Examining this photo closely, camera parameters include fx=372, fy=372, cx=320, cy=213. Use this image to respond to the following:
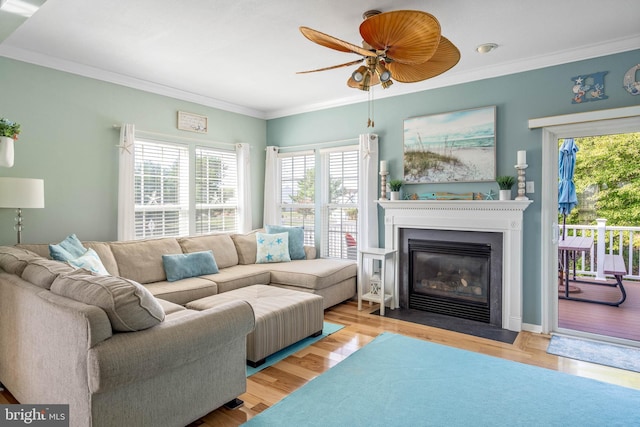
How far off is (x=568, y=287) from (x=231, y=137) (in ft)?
16.5

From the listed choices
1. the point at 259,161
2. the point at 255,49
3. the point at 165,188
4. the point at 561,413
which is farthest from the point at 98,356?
the point at 259,161

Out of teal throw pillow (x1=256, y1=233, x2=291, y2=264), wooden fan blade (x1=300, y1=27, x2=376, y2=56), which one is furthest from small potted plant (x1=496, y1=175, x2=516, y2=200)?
teal throw pillow (x1=256, y1=233, x2=291, y2=264)

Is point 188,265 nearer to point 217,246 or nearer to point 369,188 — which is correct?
point 217,246

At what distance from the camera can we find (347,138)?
5020mm

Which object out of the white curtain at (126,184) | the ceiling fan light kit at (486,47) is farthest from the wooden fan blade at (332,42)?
the white curtain at (126,184)

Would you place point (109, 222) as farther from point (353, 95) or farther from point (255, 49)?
point (353, 95)

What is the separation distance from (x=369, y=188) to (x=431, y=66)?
88.2 inches

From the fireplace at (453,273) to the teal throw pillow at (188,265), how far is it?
2255 mm

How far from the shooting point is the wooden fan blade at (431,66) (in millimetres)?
2391

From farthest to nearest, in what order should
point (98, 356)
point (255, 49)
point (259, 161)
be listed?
point (259, 161) < point (255, 49) < point (98, 356)

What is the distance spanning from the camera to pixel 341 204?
5148 millimetres

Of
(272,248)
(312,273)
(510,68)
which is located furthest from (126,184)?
(510,68)

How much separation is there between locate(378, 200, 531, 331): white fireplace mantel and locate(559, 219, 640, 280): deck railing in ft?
5.91

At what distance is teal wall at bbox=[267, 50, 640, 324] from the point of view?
11.0 feet
